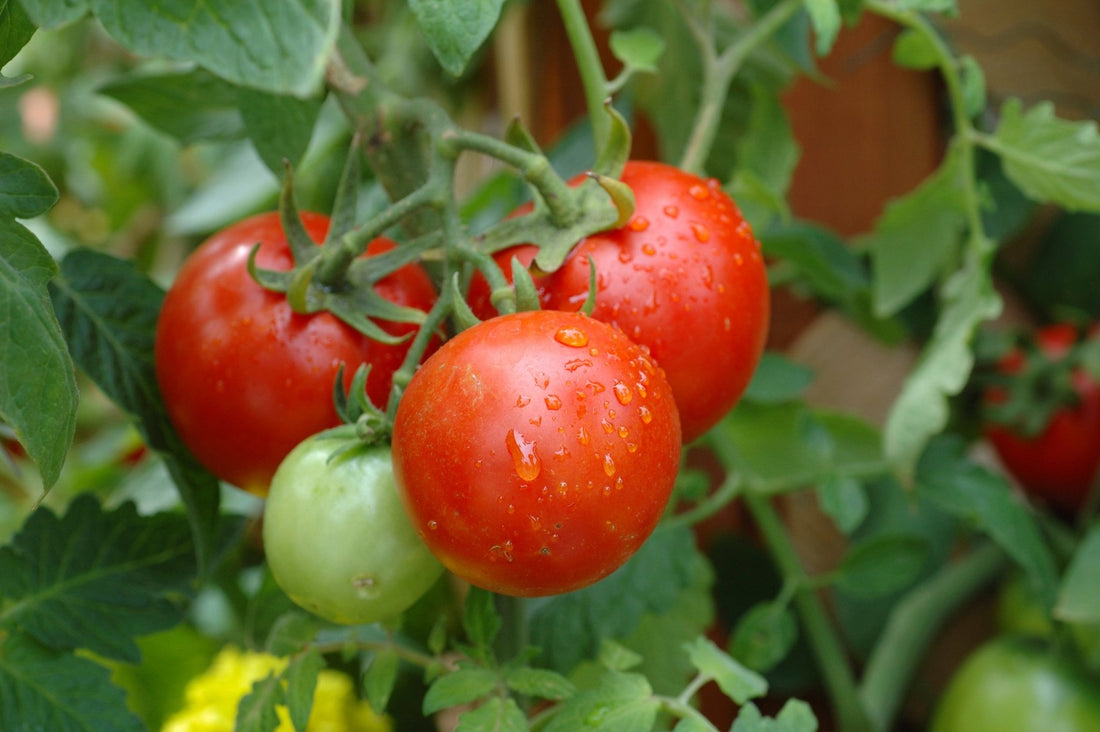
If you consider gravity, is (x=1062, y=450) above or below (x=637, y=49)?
below

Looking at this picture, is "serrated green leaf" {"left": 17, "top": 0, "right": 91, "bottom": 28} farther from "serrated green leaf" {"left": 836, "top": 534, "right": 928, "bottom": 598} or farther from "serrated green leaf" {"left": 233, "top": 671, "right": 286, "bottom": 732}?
"serrated green leaf" {"left": 836, "top": 534, "right": 928, "bottom": 598}

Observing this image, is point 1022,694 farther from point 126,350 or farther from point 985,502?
point 126,350

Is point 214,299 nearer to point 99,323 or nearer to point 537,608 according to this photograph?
point 99,323

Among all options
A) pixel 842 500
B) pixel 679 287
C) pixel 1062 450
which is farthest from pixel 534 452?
pixel 1062 450

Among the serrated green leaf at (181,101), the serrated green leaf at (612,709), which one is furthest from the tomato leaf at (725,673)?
the serrated green leaf at (181,101)

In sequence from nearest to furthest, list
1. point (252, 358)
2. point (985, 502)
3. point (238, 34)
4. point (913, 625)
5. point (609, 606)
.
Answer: point (238, 34) < point (252, 358) < point (609, 606) < point (985, 502) < point (913, 625)
